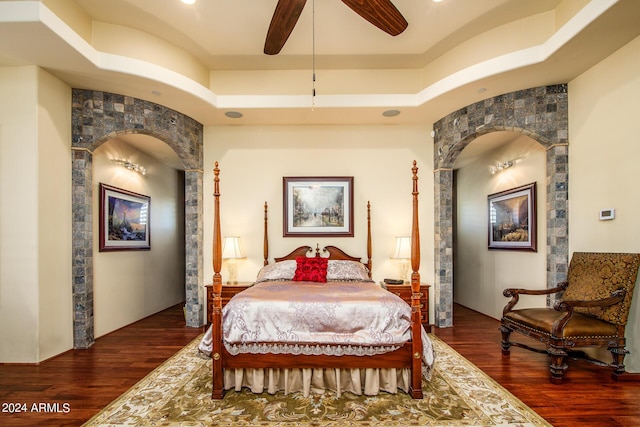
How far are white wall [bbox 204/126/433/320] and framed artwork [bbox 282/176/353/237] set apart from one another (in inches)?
4.1

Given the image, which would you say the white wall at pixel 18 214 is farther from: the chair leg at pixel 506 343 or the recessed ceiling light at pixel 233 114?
the chair leg at pixel 506 343

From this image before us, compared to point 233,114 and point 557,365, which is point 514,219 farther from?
point 233,114

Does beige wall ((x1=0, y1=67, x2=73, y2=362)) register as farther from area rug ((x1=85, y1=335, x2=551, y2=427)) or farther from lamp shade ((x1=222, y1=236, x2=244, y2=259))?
lamp shade ((x1=222, y1=236, x2=244, y2=259))

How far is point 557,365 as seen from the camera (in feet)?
9.64

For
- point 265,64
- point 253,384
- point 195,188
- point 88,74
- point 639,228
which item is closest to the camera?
point 253,384

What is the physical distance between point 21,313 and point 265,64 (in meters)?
3.87

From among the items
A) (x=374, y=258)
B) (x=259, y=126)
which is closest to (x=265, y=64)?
(x=259, y=126)

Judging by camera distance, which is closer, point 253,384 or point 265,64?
point 253,384

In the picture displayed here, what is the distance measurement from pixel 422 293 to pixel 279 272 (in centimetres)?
193

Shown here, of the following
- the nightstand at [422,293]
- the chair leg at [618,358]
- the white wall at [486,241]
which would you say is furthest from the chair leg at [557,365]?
the nightstand at [422,293]

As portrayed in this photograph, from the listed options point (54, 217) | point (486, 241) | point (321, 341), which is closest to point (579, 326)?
point (321, 341)

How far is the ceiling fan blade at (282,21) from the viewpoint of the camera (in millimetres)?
2379

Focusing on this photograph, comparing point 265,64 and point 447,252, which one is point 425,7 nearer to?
point 265,64

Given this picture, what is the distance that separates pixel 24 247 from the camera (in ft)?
11.3
